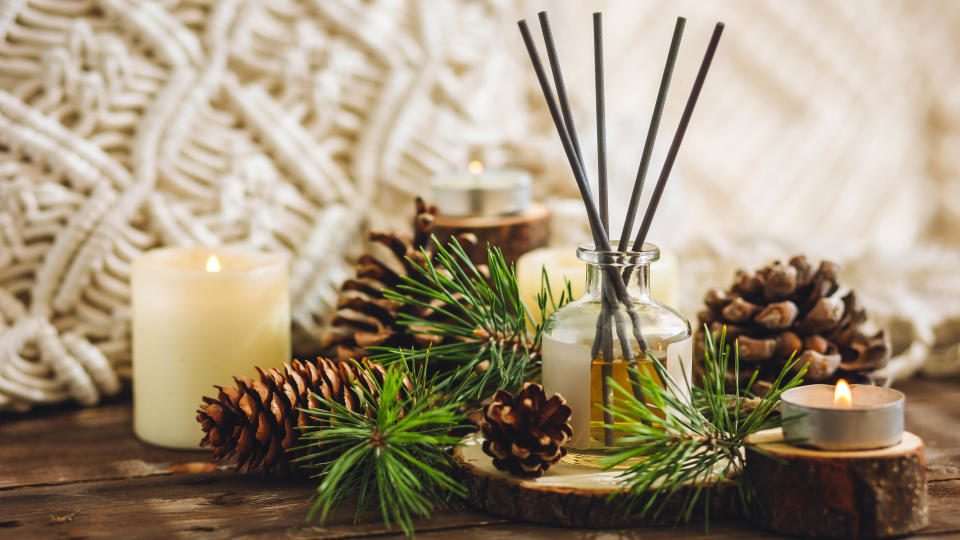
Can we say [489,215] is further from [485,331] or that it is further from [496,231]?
[485,331]

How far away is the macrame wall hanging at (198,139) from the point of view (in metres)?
0.73

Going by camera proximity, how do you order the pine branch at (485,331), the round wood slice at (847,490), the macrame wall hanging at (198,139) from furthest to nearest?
the macrame wall hanging at (198,139)
the pine branch at (485,331)
the round wood slice at (847,490)

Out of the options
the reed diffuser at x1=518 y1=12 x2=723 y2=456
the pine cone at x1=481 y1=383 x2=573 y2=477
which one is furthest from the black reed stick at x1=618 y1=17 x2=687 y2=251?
the pine cone at x1=481 y1=383 x2=573 y2=477

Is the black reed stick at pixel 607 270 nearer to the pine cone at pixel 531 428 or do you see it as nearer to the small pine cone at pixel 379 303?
the pine cone at pixel 531 428

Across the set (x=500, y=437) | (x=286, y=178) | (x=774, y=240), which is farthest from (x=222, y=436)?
(x=774, y=240)

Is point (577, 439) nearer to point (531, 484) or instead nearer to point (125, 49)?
point (531, 484)

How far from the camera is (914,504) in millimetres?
499

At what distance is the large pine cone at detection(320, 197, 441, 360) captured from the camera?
668mm

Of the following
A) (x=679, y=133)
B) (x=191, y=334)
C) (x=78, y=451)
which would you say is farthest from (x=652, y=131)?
(x=78, y=451)

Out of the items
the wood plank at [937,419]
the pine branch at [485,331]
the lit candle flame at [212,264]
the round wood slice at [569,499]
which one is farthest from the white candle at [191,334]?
the wood plank at [937,419]

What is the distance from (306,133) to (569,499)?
17.6 inches

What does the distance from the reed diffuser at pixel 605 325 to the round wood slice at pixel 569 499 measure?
31 millimetres

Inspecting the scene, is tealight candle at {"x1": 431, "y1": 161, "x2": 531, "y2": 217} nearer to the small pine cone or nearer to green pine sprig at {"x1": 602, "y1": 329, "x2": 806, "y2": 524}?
the small pine cone

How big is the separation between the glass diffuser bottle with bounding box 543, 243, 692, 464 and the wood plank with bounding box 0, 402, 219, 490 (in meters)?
0.26
